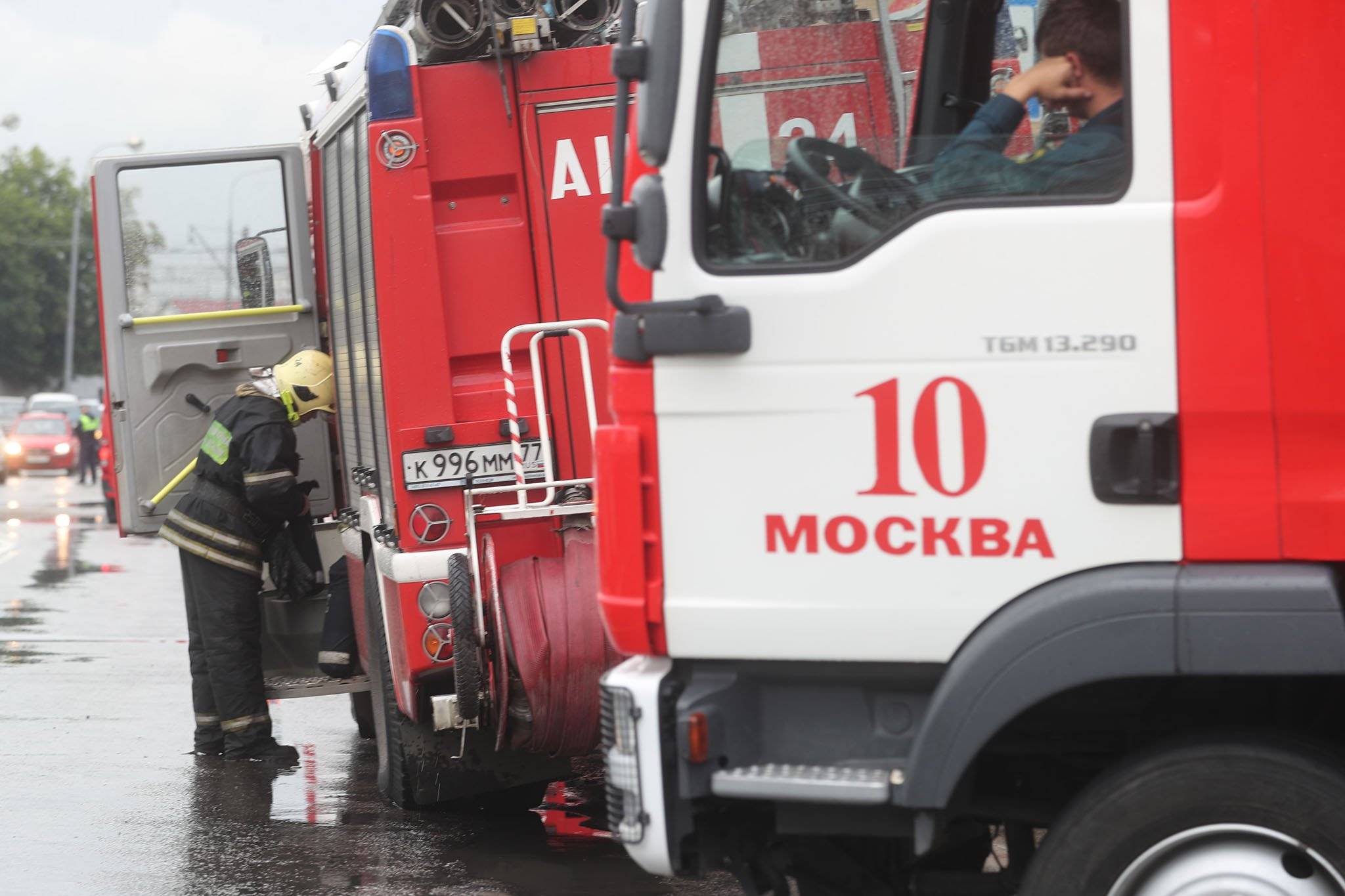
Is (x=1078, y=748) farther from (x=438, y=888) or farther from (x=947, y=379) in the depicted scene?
(x=438, y=888)

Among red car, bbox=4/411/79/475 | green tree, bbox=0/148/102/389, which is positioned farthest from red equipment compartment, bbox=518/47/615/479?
green tree, bbox=0/148/102/389

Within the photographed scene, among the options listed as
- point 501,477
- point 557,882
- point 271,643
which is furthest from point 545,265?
point 271,643

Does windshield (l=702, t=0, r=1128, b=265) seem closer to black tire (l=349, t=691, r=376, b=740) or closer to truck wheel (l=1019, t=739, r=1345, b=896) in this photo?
truck wheel (l=1019, t=739, r=1345, b=896)

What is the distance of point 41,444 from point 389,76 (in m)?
36.1

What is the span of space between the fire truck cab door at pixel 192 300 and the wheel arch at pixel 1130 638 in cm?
509

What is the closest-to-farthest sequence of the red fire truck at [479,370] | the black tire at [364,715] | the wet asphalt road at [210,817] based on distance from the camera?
the red fire truck at [479,370] < the wet asphalt road at [210,817] < the black tire at [364,715]

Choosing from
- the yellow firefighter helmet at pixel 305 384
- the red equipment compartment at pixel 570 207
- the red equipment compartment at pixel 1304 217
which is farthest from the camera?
the yellow firefighter helmet at pixel 305 384

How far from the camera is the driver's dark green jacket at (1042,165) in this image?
11.2 ft

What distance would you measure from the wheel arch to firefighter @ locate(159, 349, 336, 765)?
4.54m

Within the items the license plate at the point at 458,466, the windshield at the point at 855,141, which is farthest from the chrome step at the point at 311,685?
the windshield at the point at 855,141

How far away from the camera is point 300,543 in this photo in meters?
7.99

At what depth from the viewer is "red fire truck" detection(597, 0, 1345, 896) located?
332 centimetres

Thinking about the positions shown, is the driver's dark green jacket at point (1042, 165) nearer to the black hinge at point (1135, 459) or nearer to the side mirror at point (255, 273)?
the black hinge at point (1135, 459)

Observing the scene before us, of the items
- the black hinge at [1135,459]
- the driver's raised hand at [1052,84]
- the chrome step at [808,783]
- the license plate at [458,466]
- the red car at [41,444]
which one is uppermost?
the driver's raised hand at [1052,84]
